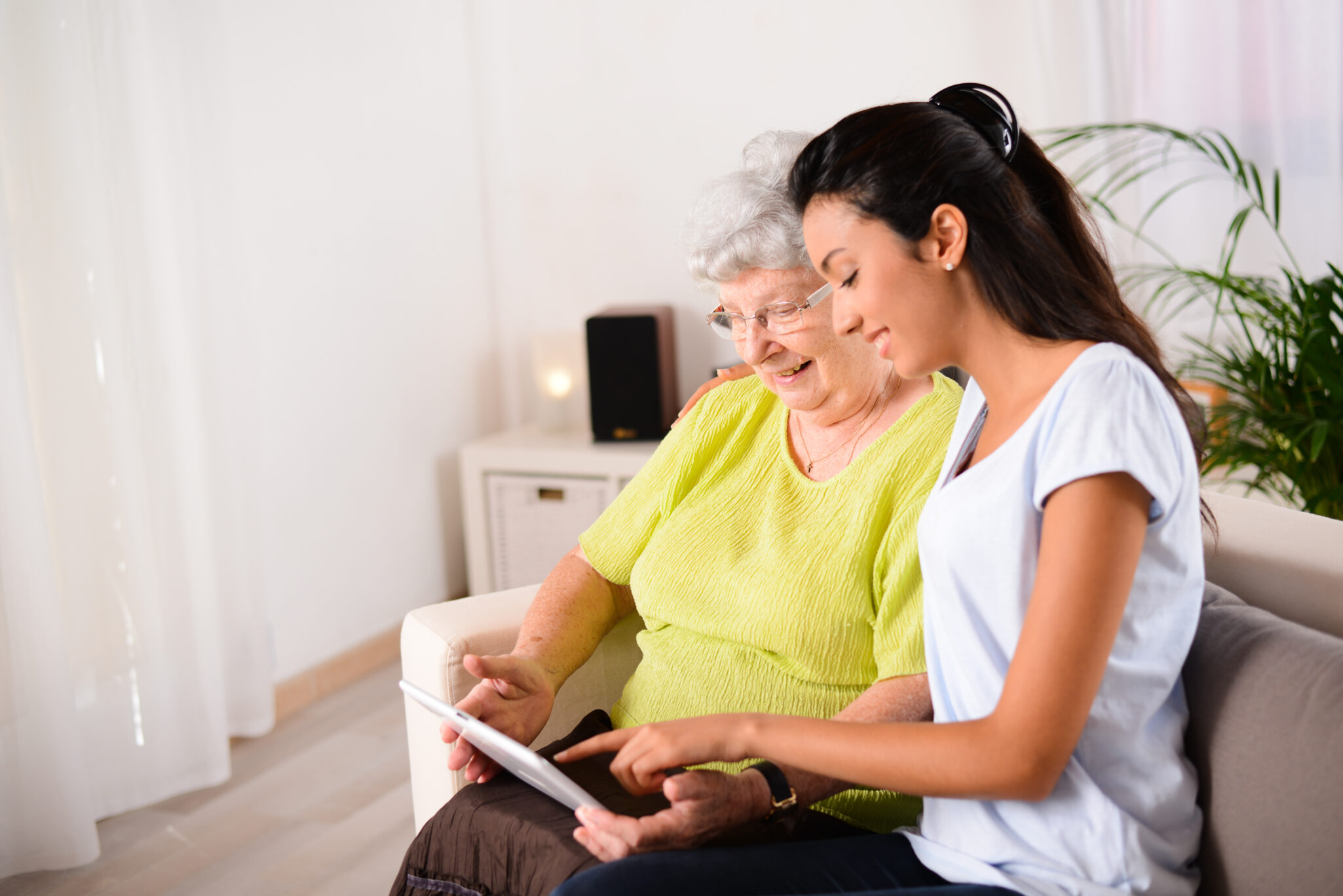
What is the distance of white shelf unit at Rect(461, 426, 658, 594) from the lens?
122 inches

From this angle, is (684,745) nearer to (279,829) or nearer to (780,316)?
(780,316)

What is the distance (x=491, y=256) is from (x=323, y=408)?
0.93 m

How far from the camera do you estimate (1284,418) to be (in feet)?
5.74

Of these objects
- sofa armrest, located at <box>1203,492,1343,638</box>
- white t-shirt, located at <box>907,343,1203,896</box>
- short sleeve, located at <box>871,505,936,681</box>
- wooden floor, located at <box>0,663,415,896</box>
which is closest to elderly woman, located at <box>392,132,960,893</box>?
short sleeve, located at <box>871,505,936,681</box>

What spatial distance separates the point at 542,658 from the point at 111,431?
1214 mm

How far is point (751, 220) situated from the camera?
4.64 ft

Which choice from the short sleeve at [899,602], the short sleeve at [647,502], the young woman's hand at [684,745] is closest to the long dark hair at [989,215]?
the short sleeve at [899,602]

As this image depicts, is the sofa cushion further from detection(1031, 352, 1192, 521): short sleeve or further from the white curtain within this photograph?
the white curtain

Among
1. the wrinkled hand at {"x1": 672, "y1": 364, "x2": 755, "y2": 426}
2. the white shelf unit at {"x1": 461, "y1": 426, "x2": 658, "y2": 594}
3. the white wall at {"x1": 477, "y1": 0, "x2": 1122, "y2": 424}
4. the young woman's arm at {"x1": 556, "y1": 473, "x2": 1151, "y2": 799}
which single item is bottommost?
the white shelf unit at {"x1": 461, "y1": 426, "x2": 658, "y2": 594}

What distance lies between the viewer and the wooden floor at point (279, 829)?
199 centimetres

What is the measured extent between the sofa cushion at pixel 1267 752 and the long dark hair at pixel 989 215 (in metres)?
0.19

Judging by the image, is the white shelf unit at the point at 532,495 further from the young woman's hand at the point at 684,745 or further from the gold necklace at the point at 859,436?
the young woman's hand at the point at 684,745

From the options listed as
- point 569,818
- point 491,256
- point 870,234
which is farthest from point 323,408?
point 870,234

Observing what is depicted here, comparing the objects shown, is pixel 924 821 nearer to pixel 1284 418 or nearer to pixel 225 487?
pixel 1284 418
